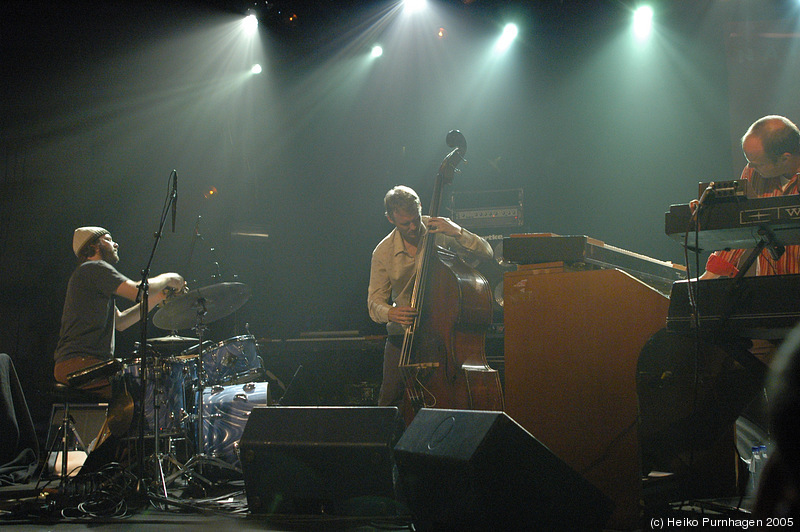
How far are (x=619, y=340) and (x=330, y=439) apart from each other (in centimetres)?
127

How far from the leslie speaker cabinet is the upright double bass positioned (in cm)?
38

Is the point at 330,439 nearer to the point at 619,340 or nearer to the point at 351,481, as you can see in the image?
the point at 351,481

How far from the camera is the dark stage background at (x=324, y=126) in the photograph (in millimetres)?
5898

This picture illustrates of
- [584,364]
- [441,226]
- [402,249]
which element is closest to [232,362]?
[402,249]

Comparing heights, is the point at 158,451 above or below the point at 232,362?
below

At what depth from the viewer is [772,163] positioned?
2.45 meters

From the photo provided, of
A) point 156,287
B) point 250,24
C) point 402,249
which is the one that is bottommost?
point 156,287

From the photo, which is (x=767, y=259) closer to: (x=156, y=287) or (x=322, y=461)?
(x=322, y=461)

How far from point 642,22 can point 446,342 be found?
427cm

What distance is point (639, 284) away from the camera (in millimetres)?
2496

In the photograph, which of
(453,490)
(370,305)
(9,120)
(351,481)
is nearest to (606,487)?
(453,490)

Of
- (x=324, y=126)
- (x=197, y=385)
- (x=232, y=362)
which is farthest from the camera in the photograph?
(x=324, y=126)

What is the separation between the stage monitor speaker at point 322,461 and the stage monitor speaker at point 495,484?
0.47 meters

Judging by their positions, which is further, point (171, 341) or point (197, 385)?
point (197, 385)
